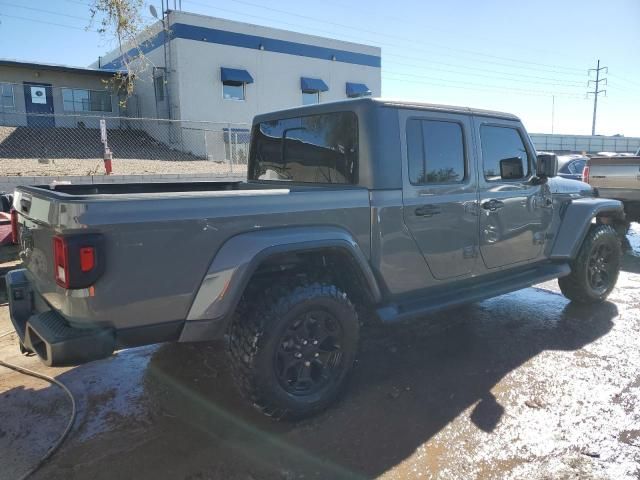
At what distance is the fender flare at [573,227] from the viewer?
492cm

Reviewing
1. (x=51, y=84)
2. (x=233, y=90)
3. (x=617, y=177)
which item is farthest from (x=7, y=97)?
(x=617, y=177)

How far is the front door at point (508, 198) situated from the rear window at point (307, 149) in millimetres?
1244

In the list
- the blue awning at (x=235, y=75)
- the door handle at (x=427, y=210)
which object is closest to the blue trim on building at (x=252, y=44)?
the blue awning at (x=235, y=75)

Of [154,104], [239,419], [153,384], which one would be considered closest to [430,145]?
[239,419]

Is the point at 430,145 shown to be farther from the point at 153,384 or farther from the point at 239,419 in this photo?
the point at 153,384

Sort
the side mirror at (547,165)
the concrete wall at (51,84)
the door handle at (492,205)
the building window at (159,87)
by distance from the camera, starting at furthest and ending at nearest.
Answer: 1. the building window at (159,87)
2. the concrete wall at (51,84)
3. the side mirror at (547,165)
4. the door handle at (492,205)

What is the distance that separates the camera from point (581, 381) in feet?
12.1

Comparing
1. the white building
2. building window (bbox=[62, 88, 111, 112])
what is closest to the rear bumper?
the white building

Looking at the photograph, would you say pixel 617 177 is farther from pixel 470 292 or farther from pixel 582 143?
pixel 582 143

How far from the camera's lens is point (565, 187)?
500 centimetres

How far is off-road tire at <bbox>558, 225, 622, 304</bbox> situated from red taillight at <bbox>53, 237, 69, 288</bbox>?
15.7 feet

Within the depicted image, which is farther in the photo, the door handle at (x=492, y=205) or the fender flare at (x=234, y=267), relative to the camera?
the door handle at (x=492, y=205)

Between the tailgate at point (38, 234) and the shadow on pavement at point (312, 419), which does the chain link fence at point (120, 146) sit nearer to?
the shadow on pavement at point (312, 419)

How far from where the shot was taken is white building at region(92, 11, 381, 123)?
2134 cm
